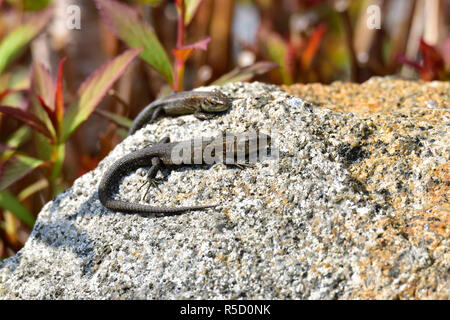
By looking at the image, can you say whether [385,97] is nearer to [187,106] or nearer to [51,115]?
[187,106]

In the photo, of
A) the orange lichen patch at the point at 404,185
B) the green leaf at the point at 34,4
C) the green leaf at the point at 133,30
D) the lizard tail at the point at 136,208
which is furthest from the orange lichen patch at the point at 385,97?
the green leaf at the point at 34,4

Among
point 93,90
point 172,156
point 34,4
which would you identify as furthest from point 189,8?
point 34,4

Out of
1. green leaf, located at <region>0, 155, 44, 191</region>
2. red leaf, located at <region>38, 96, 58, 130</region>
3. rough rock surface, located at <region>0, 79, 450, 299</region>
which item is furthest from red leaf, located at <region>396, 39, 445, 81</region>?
green leaf, located at <region>0, 155, 44, 191</region>

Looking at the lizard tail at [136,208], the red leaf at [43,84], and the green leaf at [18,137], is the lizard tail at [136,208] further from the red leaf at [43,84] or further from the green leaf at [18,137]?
the green leaf at [18,137]

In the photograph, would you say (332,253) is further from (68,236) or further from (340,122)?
(68,236)

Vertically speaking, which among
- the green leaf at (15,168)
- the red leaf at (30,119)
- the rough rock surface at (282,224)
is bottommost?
the rough rock surface at (282,224)

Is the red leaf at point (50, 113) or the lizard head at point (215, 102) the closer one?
the red leaf at point (50, 113)

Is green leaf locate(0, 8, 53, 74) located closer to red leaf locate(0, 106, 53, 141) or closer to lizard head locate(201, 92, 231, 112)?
red leaf locate(0, 106, 53, 141)
